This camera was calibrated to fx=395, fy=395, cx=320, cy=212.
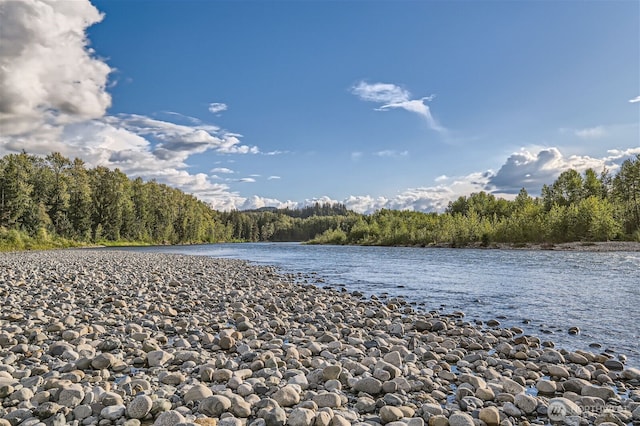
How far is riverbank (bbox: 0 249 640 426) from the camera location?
401 centimetres

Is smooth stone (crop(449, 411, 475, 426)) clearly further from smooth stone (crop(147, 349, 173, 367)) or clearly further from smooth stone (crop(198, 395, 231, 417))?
smooth stone (crop(147, 349, 173, 367))

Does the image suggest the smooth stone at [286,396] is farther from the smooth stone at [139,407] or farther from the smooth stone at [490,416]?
the smooth stone at [490,416]

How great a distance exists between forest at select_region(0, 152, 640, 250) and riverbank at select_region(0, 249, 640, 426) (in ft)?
148

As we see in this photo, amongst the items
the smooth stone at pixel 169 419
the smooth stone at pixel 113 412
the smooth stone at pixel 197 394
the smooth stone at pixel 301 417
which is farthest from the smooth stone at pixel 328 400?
the smooth stone at pixel 113 412

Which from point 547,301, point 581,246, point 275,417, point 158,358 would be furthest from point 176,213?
point 275,417

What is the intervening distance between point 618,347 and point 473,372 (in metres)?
3.65

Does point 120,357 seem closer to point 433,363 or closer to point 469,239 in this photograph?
point 433,363

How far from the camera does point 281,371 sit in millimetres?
5297

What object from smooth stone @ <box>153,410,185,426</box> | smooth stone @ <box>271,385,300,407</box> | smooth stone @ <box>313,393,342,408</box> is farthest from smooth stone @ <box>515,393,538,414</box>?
smooth stone @ <box>153,410,185,426</box>

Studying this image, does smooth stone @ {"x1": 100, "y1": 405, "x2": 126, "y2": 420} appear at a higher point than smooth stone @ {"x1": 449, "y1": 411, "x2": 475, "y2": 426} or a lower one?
higher

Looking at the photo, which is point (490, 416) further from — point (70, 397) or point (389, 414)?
point (70, 397)

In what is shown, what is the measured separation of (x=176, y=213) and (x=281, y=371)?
106574 mm

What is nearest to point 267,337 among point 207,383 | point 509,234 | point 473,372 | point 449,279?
point 207,383

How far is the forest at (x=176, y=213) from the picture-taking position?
56.0m
